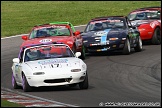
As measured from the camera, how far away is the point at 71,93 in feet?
44.9

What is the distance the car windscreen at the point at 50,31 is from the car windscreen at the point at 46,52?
6.05 m

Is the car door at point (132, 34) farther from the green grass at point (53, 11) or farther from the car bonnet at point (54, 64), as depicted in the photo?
the green grass at point (53, 11)

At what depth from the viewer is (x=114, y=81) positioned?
52.5 ft

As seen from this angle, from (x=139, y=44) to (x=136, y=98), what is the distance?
39.3ft

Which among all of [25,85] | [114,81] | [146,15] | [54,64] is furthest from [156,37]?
[25,85]

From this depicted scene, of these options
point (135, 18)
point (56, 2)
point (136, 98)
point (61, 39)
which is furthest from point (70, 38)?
point (56, 2)

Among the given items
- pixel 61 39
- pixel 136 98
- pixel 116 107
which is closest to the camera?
pixel 116 107

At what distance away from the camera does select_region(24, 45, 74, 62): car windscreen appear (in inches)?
603

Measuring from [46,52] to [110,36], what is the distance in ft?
24.1

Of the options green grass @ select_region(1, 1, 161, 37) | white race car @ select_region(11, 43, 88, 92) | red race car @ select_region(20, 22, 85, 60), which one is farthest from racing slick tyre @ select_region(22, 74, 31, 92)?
green grass @ select_region(1, 1, 161, 37)

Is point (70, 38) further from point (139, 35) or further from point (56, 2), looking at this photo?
point (56, 2)

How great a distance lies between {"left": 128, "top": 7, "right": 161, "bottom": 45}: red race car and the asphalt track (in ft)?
4.18

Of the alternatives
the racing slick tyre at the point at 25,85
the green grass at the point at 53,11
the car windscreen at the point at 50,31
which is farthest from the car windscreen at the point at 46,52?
the green grass at the point at 53,11

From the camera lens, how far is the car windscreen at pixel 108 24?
2361 centimetres
